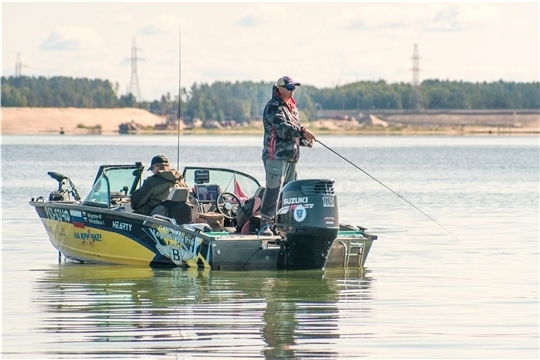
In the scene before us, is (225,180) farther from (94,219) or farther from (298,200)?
(298,200)

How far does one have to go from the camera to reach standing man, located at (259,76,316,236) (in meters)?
13.7

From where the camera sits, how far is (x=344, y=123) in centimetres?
17088

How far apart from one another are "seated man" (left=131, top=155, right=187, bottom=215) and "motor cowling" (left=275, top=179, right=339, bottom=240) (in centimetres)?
160

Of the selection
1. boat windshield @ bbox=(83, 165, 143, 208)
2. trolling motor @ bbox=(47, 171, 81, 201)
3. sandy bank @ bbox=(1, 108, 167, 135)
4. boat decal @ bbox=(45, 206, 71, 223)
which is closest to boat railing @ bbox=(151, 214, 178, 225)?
boat windshield @ bbox=(83, 165, 143, 208)

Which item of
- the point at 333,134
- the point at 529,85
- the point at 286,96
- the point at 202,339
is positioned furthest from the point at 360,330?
the point at 529,85

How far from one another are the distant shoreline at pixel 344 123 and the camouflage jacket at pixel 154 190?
140 metres

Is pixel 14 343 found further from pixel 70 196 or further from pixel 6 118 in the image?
pixel 6 118

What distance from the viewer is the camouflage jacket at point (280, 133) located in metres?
13.7

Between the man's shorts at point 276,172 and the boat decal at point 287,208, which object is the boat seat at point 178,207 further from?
the boat decal at point 287,208

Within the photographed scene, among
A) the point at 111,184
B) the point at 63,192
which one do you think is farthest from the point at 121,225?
the point at 63,192

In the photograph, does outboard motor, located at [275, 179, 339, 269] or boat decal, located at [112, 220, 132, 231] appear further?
boat decal, located at [112, 220, 132, 231]

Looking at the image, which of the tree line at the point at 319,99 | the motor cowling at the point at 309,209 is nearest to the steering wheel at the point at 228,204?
the motor cowling at the point at 309,209

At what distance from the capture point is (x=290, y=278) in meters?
13.4

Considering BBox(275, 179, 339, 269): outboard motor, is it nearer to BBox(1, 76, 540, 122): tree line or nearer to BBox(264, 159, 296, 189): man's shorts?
BBox(264, 159, 296, 189): man's shorts
